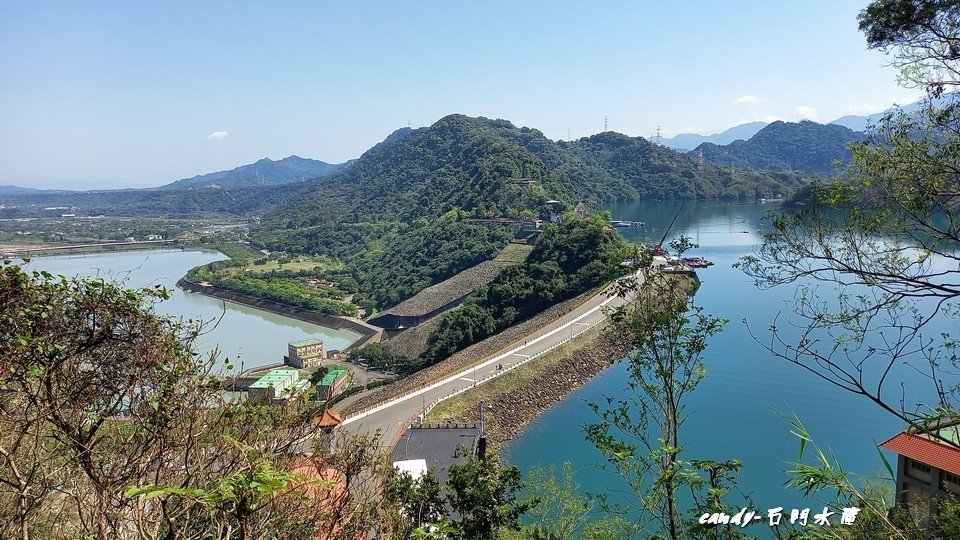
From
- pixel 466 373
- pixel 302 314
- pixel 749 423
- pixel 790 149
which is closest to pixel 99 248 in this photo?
pixel 302 314

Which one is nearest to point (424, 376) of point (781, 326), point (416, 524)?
point (781, 326)

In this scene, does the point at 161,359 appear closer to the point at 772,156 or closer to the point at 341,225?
the point at 341,225

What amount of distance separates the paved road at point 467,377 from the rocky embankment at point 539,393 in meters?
0.90

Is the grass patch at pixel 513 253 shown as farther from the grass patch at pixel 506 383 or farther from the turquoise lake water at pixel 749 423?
the turquoise lake water at pixel 749 423

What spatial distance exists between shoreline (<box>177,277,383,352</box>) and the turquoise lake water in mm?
13812

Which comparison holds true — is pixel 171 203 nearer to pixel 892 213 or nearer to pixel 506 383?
pixel 506 383

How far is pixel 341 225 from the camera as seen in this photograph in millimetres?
59594

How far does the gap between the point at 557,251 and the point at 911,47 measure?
24042mm

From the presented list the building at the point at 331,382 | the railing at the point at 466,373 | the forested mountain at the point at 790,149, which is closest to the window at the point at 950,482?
the railing at the point at 466,373

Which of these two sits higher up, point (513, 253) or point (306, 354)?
point (513, 253)

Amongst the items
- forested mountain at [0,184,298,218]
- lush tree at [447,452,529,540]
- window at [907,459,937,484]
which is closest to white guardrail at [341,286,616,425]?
window at [907,459,937,484]

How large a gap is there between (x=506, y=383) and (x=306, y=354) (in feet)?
34.4

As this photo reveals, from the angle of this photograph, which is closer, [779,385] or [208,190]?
[779,385]

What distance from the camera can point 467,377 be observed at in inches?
693
